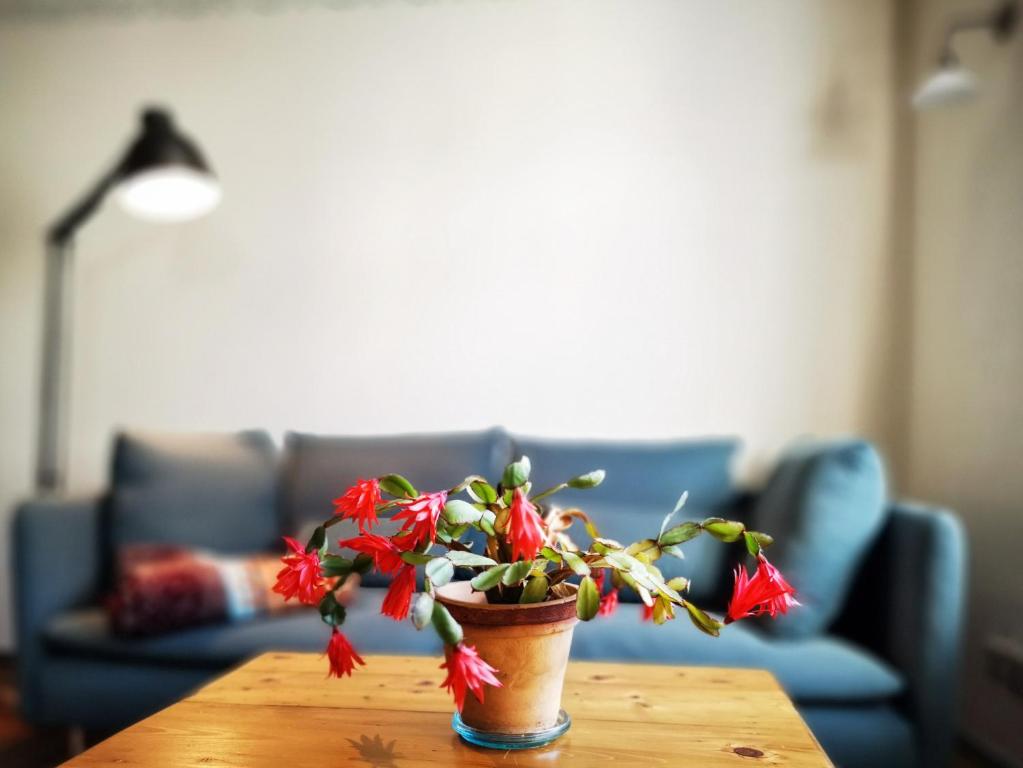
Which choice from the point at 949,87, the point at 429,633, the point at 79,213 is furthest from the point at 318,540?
the point at 79,213

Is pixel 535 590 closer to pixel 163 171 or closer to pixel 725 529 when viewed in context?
pixel 725 529

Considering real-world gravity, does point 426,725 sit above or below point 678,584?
below

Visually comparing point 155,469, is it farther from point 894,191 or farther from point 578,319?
point 894,191

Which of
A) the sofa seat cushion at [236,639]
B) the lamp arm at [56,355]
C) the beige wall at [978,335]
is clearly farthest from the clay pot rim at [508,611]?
the lamp arm at [56,355]

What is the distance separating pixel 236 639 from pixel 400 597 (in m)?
1.10

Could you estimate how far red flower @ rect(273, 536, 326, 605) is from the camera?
710 mm

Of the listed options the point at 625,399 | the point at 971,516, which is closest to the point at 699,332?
the point at 625,399

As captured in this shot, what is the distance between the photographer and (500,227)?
92.2 inches

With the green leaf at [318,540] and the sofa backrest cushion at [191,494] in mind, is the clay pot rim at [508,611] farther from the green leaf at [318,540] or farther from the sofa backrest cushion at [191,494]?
the sofa backrest cushion at [191,494]

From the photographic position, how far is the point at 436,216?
2.37m

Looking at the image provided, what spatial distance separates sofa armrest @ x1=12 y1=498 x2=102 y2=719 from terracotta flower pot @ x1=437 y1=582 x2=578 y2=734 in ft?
4.54

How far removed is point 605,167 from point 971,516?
1.31m

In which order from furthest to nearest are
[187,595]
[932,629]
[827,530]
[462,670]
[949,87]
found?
[949,87] < [187,595] < [827,530] < [932,629] < [462,670]

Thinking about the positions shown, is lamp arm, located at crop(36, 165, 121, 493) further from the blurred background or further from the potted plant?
the potted plant
